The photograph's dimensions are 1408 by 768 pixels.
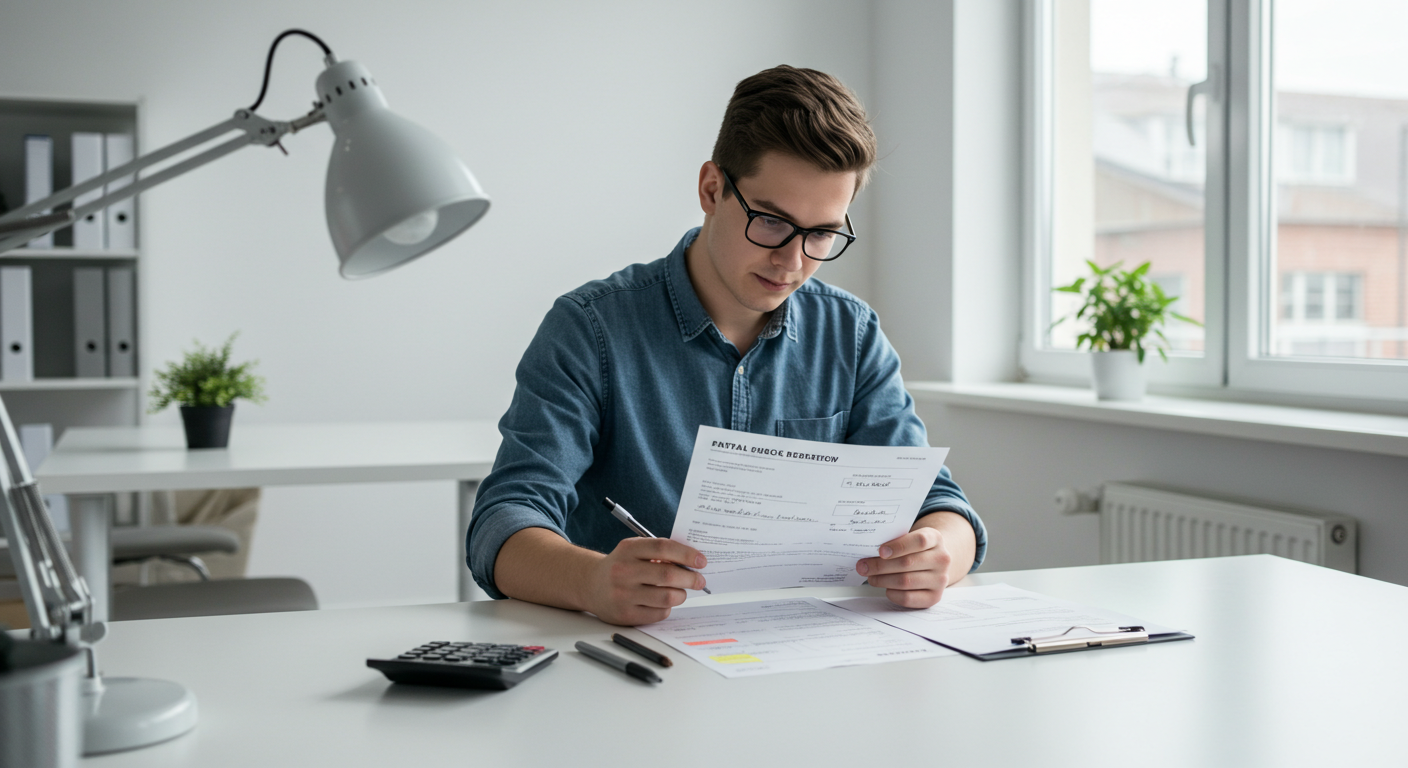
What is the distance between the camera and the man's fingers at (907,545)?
1.12 meters

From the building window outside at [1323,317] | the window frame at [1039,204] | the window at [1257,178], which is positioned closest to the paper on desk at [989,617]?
the window at [1257,178]

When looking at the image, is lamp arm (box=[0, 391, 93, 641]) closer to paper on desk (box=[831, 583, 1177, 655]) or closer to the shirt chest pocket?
paper on desk (box=[831, 583, 1177, 655])

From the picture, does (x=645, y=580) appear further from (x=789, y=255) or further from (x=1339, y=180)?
(x=1339, y=180)

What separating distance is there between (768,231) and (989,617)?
1.69ft

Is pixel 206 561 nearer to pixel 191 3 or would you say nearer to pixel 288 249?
pixel 288 249

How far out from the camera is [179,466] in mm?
2076

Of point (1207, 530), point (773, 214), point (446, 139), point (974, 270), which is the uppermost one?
point (446, 139)

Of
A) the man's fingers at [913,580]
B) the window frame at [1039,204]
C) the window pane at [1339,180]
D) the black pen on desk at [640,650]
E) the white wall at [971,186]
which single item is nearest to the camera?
the black pen on desk at [640,650]

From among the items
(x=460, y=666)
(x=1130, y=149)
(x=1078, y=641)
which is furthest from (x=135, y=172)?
(x=1130, y=149)

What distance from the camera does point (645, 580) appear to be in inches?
40.3

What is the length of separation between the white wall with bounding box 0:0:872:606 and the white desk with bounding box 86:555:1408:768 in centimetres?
262

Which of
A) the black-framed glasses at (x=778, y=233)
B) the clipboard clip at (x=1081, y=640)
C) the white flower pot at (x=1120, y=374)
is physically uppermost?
the black-framed glasses at (x=778, y=233)

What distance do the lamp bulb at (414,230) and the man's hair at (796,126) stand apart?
550 millimetres

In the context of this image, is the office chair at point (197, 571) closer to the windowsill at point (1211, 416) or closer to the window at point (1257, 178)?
the windowsill at point (1211, 416)
